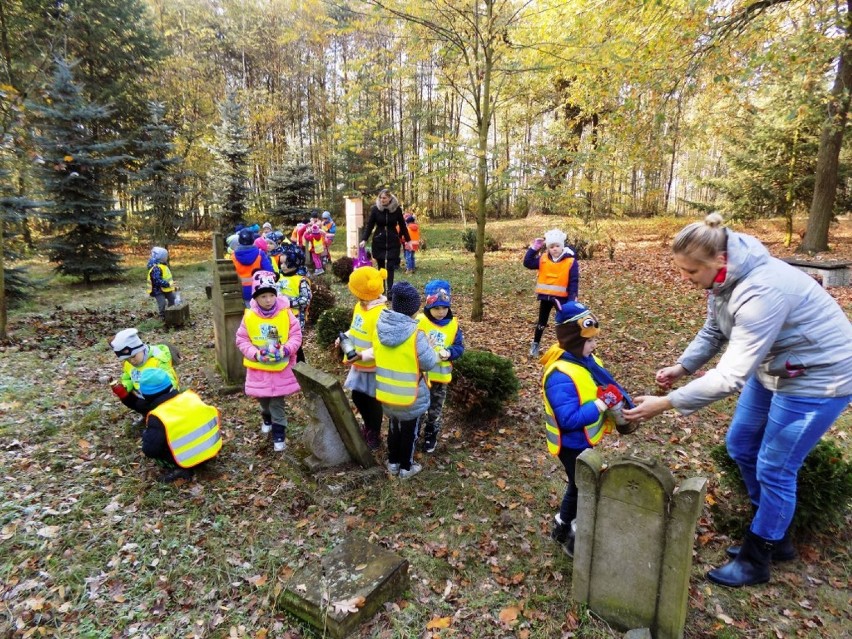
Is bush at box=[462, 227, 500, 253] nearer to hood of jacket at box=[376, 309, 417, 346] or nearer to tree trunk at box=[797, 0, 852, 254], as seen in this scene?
tree trunk at box=[797, 0, 852, 254]

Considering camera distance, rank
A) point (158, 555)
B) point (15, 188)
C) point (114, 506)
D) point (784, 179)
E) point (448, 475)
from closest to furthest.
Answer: point (158, 555)
point (114, 506)
point (448, 475)
point (15, 188)
point (784, 179)

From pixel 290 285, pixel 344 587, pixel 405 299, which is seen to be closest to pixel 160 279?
pixel 290 285

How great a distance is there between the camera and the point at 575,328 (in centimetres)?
304

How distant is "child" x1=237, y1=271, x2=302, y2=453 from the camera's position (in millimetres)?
4695

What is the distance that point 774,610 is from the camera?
3033 millimetres

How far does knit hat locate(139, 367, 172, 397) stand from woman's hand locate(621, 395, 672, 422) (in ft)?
13.1

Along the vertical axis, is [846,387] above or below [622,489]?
above

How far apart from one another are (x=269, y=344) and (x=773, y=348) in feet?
13.5

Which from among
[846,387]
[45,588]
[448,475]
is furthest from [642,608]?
[45,588]

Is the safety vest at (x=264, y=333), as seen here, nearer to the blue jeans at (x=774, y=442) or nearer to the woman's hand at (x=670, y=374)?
the woman's hand at (x=670, y=374)

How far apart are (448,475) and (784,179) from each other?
16403 mm

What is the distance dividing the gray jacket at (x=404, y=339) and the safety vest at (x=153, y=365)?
223 centimetres

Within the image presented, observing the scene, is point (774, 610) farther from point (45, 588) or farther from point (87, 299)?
point (87, 299)

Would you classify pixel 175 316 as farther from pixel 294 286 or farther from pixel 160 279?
pixel 294 286
